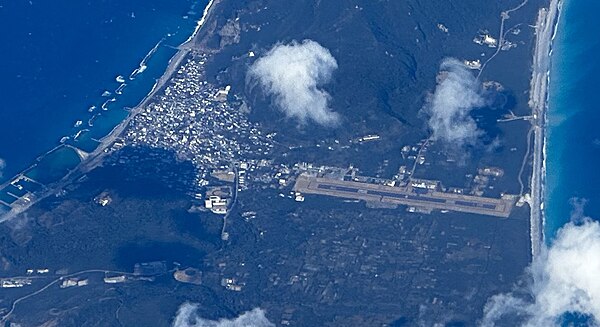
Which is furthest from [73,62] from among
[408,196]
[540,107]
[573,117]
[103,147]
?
[573,117]

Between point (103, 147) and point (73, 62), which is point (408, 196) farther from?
point (73, 62)

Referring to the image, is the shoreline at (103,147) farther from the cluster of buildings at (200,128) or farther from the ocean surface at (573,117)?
the ocean surface at (573,117)

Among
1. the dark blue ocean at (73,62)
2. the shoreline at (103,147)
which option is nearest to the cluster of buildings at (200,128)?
the shoreline at (103,147)

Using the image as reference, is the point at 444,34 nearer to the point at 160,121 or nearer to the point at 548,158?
the point at 548,158

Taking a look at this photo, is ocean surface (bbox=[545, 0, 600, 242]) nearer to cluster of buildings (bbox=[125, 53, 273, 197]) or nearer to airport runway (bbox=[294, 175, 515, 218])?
airport runway (bbox=[294, 175, 515, 218])

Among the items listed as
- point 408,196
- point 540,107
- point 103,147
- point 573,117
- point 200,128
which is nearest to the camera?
point 408,196

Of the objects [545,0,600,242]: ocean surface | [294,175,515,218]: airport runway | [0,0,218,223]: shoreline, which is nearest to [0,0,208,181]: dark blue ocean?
[0,0,218,223]: shoreline
